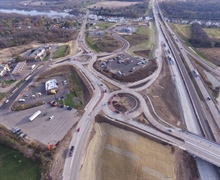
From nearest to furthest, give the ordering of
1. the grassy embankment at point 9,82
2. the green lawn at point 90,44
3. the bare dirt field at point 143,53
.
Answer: the grassy embankment at point 9,82, the bare dirt field at point 143,53, the green lawn at point 90,44

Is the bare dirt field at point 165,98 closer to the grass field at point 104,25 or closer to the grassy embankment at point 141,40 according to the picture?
the grassy embankment at point 141,40

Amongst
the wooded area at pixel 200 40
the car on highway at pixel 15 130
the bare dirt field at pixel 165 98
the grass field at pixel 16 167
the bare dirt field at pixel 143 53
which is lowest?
the grass field at pixel 16 167

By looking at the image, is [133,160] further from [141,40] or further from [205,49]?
[205,49]

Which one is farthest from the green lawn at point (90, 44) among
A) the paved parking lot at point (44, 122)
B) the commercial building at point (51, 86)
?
the paved parking lot at point (44, 122)

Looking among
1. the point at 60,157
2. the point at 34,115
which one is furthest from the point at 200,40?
the point at 60,157

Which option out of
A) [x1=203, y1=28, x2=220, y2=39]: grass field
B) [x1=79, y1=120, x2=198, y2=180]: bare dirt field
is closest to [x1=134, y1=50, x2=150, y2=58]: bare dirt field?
[x1=79, y1=120, x2=198, y2=180]: bare dirt field

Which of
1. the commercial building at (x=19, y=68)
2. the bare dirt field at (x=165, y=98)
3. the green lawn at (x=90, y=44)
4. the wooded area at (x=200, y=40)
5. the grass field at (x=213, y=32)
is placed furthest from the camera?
the grass field at (x=213, y=32)
